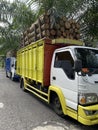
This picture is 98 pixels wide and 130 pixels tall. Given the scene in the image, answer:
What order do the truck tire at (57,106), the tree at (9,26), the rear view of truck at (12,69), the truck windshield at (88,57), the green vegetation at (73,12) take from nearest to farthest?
the truck windshield at (88,57), the truck tire at (57,106), the green vegetation at (73,12), the rear view of truck at (12,69), the tree at (9,26)

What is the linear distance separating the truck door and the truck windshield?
0.26 metres

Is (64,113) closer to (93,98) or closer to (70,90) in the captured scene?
(70,90)

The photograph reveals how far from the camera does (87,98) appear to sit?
18.2 feet

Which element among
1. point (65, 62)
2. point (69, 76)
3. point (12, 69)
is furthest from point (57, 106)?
point (12, 69)

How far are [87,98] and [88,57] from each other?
1.46m

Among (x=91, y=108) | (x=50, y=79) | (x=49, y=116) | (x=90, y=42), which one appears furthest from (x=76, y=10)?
(x=91, y=108)

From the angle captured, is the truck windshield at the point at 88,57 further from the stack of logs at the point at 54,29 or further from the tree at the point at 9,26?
the tree at the point at 9,26

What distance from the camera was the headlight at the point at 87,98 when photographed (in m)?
5.54

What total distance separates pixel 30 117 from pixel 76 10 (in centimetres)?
759

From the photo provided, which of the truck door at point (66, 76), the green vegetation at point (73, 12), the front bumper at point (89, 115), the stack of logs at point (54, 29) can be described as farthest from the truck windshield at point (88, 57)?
the green vegetation at point (73, 12)

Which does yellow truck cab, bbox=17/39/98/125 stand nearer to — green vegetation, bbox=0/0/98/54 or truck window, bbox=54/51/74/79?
truck window, bbox=54/51/74/79

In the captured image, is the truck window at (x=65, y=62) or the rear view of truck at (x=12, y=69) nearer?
the truck window at (x=65, y=62)

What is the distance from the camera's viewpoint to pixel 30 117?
6.93 metres

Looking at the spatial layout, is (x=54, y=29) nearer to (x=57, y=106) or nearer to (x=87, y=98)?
(x=57, y=106)
